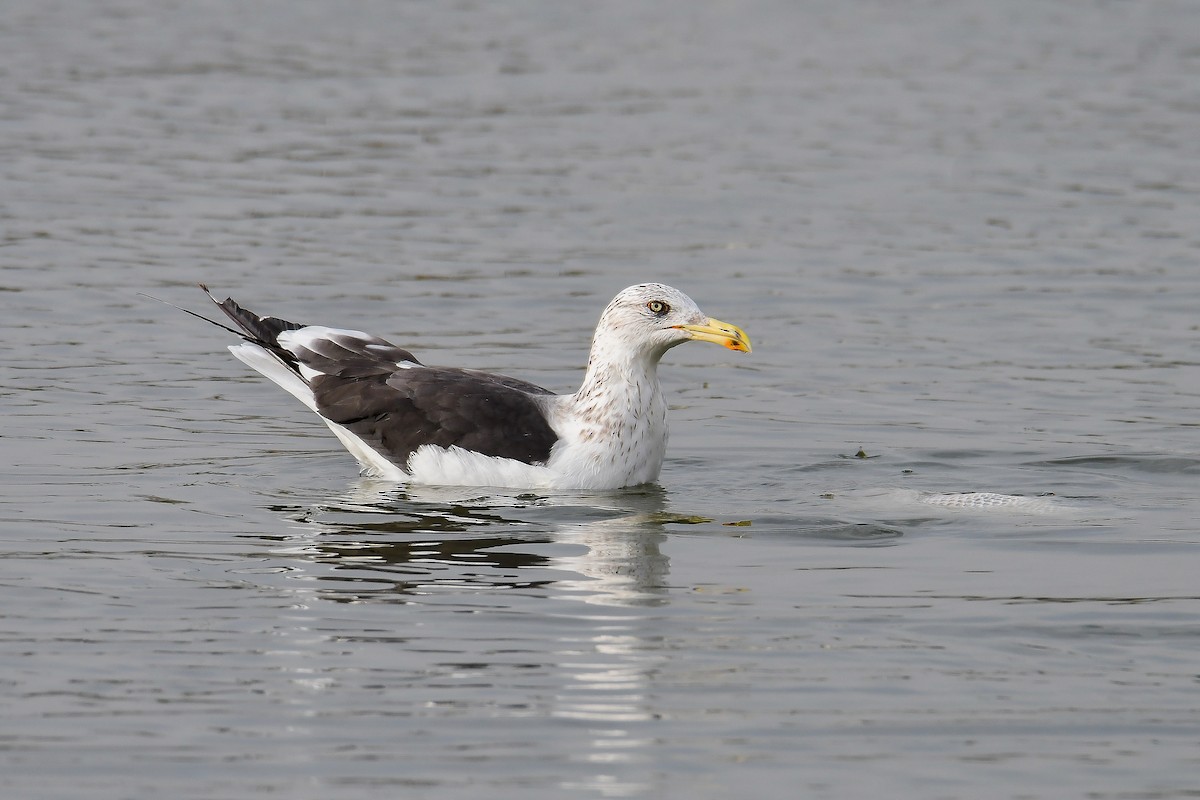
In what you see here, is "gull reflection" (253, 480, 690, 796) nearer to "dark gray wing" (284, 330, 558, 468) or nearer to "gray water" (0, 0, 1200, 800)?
"gray water" (0, 0, 1200, 800)

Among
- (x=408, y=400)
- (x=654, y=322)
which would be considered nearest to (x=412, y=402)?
(x=408, y=400)

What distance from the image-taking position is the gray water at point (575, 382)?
7438mm

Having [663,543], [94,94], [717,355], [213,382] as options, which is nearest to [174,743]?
[663,543]

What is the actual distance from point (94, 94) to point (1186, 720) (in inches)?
786

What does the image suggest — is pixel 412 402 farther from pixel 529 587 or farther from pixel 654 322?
pixel 529 587

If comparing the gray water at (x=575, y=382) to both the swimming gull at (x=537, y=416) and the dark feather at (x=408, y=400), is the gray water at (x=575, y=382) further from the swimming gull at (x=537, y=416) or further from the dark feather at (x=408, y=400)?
the dark feather at (x=408, y=400)

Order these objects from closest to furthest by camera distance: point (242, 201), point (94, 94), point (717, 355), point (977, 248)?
point (717, 355) → point (977, 248) → point (242, 201) → point (94, 94)

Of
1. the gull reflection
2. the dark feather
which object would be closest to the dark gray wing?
the dark feather

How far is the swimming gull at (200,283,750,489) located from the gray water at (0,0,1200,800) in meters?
0.26

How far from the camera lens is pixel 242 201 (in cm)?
2016

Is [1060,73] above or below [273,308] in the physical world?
above

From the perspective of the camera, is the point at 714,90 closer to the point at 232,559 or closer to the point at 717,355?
the point at 717,355

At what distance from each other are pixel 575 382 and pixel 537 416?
2829mm

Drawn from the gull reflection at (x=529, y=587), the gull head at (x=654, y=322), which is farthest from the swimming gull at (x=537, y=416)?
the gull reflection at (x=529, y=587)
